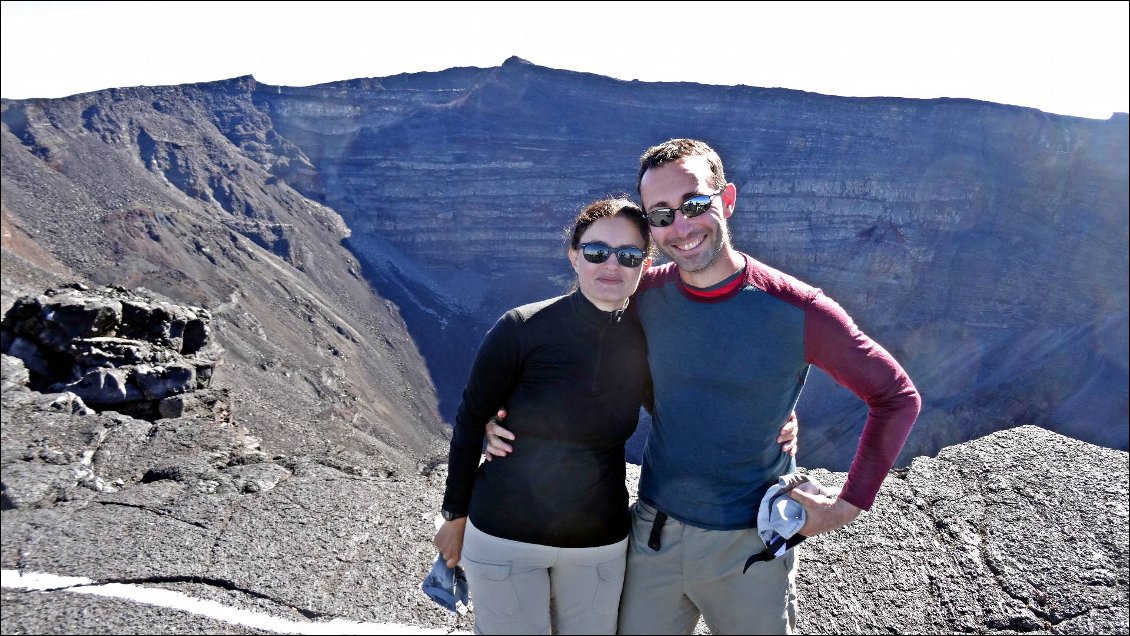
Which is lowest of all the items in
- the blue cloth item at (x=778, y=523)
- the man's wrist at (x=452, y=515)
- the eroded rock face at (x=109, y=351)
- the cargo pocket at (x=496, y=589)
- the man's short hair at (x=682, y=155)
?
the eroded rock face at (x=109, y=351)

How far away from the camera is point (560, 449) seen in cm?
238

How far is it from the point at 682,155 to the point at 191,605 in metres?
2.71

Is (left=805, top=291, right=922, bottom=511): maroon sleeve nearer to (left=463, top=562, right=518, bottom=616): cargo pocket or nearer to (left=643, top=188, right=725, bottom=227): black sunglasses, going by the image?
(left=643, top=188, right=725, bottom=227): black sunglasses

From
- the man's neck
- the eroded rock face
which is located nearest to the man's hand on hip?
the man's neck

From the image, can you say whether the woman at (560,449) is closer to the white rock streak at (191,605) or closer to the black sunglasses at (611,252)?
the black sunglasses at (611,252)

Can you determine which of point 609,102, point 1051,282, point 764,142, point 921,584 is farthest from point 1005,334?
point 921,584

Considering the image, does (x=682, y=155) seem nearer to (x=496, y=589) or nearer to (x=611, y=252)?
(x=611, y=252)

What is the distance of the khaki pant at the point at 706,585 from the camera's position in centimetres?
241

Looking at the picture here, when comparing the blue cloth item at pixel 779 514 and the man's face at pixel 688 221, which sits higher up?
the man's face at pixel 688 221

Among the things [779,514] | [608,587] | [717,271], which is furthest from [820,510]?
[717,271]

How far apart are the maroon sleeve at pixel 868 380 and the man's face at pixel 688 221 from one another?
1.24 feet

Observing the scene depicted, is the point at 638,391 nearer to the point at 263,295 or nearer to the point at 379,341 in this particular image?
the point at 263,295

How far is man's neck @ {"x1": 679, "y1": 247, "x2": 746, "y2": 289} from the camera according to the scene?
2.44 metres

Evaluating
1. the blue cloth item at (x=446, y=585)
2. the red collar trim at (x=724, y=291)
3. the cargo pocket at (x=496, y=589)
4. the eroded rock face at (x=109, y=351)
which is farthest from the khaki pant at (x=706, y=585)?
the eroded rock face at (x=109, y=351)
